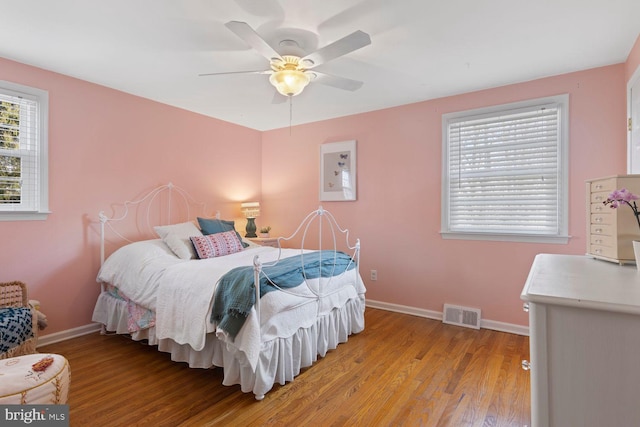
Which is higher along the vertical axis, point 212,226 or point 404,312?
point 212,226

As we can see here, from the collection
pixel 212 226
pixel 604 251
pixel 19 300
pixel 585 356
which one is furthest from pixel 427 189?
pixel 19 300

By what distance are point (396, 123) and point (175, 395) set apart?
3.45m

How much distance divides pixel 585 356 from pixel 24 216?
375 centimetres

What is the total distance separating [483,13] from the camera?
206 cm

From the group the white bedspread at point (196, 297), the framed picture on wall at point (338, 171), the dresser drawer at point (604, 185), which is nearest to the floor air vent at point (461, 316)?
the white bedspread at point (196, 297)

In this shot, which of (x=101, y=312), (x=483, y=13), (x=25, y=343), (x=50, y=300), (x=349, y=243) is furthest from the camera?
(x=349, y=243)

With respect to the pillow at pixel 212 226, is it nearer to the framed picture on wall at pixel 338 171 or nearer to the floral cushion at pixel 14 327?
the framed picture on wall at pixel 338 171

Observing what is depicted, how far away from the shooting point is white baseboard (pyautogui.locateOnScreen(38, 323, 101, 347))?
2881 mm

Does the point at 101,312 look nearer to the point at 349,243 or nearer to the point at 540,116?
the point at 349,243

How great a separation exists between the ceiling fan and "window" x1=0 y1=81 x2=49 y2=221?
5.76ft

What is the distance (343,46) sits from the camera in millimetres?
1994

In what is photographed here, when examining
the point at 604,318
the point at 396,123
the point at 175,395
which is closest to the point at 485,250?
the point at 396,123

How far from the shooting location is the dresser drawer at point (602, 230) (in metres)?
1.34

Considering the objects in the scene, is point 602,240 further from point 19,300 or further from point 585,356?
point 19,300
